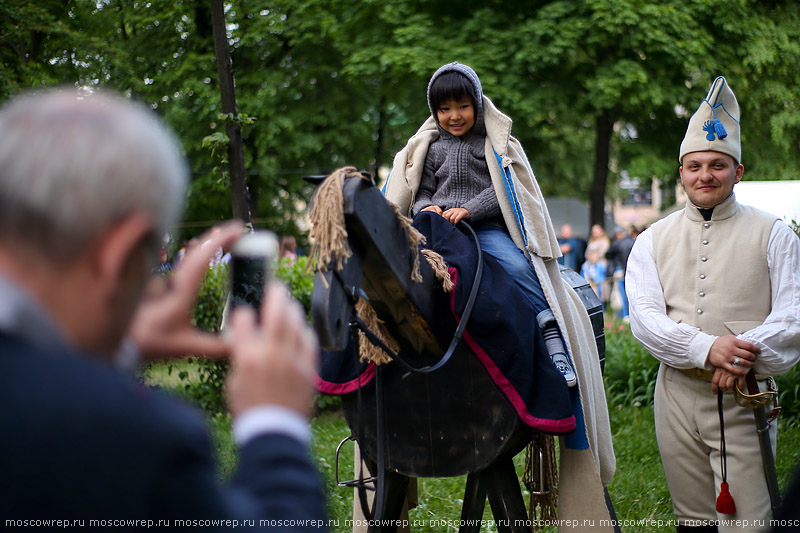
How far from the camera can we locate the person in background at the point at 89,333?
99cm

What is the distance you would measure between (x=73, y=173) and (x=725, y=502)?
3698mm

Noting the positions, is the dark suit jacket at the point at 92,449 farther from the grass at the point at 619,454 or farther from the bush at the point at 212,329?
the bush at the point at 212,329

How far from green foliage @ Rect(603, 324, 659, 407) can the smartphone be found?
22.2ft

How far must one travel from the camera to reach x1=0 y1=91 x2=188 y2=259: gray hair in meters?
1.02

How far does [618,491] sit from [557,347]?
259cm

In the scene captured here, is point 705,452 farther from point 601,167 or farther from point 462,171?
point 601,167

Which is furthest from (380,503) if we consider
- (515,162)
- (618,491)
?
(618,491)

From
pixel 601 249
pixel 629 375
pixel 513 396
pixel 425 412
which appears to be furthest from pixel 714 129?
pixel 601 249

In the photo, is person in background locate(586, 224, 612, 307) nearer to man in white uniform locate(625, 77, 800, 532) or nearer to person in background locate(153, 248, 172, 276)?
man in white uniform locate(625, 77, 800, 532)

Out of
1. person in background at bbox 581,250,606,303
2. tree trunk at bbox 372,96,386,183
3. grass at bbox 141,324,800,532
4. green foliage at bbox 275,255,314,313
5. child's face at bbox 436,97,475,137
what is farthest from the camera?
tree trunk at bbox 372,96,386,183

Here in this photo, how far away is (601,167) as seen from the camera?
57.0 feet

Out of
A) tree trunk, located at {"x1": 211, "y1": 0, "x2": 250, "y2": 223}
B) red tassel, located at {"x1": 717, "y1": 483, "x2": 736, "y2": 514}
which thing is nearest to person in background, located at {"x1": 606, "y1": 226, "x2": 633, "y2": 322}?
tree trunk, located at {"x1": 211, "y1": 0, "x2": 250, "y2": 223}

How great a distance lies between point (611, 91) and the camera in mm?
14453

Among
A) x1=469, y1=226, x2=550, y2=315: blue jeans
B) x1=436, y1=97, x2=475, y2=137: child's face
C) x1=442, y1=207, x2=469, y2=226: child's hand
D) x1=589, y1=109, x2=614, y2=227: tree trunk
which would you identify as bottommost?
x1=469, y1=226, x2=550, y2=315: blue jeans
